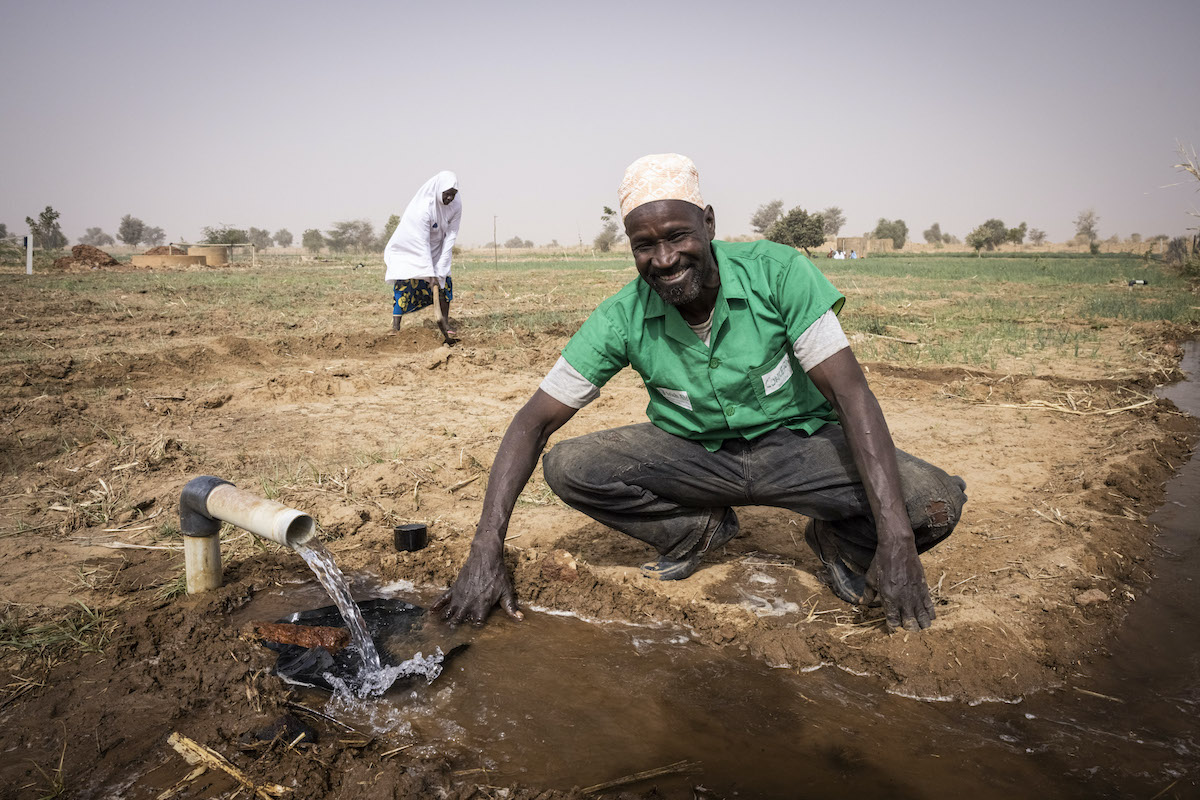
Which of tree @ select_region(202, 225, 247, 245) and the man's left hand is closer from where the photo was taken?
the man's left hand

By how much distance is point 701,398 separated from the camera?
269cm

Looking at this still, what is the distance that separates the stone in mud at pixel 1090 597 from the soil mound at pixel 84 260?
25.7 metres

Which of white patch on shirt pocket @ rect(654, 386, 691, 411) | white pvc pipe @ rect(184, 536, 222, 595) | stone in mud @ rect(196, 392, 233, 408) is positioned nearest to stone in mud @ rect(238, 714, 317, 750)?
white pvc pipe @ rect(184, 536, 222, 595)

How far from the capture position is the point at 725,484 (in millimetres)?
2812

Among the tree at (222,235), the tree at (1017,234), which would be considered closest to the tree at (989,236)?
the tree at (1017,234)

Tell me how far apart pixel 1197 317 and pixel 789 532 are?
11.5m

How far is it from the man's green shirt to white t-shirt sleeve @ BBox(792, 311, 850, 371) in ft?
0.12

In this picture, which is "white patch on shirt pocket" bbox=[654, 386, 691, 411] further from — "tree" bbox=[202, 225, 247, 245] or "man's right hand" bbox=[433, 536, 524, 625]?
"tree" bbox=[202, 225, 247, 245]

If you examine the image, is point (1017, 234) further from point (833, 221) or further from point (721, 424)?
point (721, 424)

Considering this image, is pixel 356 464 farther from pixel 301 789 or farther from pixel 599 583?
pixel 301 789

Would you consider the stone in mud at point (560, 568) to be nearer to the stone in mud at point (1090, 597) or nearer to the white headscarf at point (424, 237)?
the stone in mud at point (1090, 597)

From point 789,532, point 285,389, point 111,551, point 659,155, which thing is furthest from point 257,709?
point 285,389

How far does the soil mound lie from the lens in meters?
22.6

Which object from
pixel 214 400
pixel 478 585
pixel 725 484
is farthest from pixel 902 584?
pixel 214 400
